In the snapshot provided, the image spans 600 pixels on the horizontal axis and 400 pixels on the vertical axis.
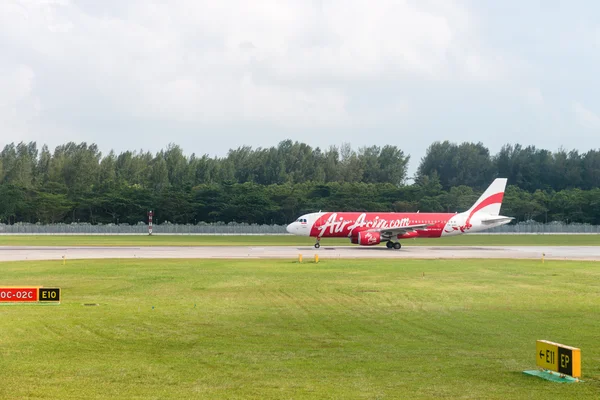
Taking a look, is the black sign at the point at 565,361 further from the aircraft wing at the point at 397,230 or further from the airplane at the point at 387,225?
the aircraft wing at the point at 397,230

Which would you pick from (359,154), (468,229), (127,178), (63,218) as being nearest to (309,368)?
(468,229)

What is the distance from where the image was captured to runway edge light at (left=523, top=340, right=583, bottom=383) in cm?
1367

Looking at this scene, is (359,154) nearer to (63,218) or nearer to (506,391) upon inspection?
(63,218)

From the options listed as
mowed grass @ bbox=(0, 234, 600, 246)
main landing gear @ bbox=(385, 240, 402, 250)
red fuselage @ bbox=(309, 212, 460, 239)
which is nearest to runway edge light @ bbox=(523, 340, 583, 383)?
main landing gear @ bbox=(385, 240, 402, 250)

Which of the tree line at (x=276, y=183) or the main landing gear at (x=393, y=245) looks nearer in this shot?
A: the main landing gear at (x=393, y=245)

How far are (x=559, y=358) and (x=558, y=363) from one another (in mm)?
113

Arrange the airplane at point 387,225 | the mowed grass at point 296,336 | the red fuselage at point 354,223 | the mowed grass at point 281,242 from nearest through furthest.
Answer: the mowed grass at point 296,336 → the airplane at point 387,225 → the red fuselage at point 354,223 → the mowed grass at point 281,242

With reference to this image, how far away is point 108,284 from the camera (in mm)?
32031

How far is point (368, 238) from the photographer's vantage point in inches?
2547

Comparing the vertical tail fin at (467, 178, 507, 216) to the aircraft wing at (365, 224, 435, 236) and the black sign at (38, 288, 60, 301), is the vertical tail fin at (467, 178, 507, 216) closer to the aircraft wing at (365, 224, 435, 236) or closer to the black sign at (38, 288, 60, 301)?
the aircraft wing at (365, 224, 435, 236)

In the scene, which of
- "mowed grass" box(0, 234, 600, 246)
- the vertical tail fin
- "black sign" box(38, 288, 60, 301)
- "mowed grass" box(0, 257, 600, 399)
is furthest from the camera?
"mowed grass" box(0, 234, 600, 246)

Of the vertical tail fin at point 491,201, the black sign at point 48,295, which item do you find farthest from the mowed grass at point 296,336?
the vertical tail fin at point 491,201

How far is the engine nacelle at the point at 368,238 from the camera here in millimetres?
64688

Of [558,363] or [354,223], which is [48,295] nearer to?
[558,363]
